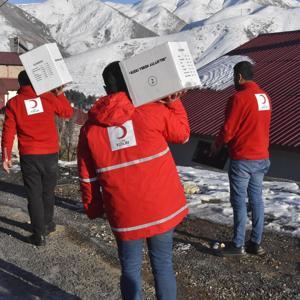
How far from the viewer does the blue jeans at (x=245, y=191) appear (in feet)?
16.5

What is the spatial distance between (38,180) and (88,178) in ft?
7.70

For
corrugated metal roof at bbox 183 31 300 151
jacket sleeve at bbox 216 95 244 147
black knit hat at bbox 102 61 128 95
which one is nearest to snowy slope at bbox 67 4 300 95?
corrugated metal roof at bbox 183 31 300 151

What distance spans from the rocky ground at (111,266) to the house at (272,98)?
9159 millimetres

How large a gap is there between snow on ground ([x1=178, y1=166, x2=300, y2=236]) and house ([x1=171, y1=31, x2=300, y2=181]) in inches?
223

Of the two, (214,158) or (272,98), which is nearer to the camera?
(214,158)

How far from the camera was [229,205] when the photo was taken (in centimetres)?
732

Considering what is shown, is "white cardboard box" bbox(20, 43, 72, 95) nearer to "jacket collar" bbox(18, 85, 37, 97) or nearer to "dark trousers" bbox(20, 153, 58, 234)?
"jacket collar" bbox(18, 85, 37, 97)

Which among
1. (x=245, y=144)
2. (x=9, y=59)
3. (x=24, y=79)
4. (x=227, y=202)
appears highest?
(x=24, y=79)

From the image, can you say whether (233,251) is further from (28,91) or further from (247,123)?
(28,91)

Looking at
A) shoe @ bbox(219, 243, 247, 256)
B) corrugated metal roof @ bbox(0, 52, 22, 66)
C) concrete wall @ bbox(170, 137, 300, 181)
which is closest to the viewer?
shoe @ bbox(219, 243, 247, 256)

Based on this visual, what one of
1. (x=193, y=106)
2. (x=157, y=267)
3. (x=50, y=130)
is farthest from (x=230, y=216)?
(x=193, y=106)

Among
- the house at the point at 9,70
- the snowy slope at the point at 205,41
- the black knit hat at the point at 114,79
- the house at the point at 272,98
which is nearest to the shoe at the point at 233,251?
the black knit hat at the point at 114,79

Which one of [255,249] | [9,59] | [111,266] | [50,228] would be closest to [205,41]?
[9,59]

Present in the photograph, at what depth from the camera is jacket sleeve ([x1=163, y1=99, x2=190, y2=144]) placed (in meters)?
3.31
